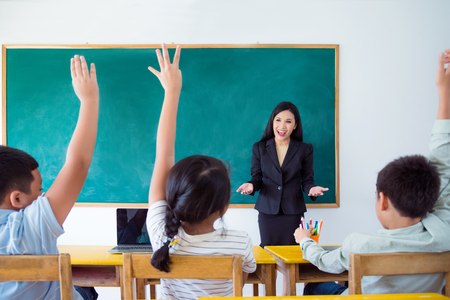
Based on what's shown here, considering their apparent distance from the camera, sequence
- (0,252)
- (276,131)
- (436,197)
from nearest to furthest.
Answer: (0,252)
(436,197)
(276,131)

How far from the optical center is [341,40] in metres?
3.05

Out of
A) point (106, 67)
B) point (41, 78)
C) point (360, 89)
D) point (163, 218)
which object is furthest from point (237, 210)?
point (41, 78)

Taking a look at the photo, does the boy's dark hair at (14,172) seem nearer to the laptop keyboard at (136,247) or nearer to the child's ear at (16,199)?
the child's ear at (16,199)

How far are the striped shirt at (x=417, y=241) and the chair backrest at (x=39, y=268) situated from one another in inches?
37.3

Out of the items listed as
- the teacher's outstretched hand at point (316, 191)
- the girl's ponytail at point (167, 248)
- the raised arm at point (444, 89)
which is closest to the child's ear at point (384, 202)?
the raised arm at point (444, 89)

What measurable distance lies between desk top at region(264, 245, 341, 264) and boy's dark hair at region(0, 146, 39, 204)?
1100 millimetres

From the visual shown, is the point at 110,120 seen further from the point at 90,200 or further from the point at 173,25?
the point at 173,25

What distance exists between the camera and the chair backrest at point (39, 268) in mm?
863

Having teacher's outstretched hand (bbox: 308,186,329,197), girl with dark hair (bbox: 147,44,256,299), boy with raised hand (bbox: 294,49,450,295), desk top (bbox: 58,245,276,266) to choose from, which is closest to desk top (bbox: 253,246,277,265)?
desk top (bbox: 58,245,276,266)

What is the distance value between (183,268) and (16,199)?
0.59 metres

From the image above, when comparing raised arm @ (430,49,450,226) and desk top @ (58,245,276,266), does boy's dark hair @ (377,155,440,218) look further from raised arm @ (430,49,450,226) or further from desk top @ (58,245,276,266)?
desk top @ (58,245,276,266)

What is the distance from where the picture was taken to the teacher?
2426mm

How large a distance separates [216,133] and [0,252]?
2.25 m

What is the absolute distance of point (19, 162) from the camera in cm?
100
